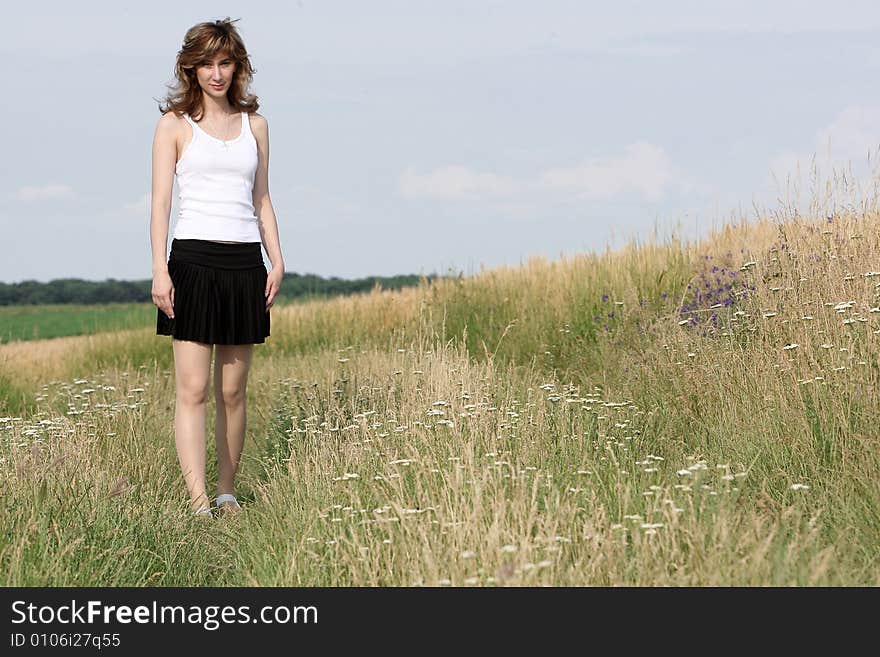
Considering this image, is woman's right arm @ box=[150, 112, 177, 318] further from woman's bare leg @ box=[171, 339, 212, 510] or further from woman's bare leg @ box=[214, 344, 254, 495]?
woman's bare leg @ box=[214, 344, 254, 495]

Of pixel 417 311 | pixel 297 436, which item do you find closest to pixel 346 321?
pixel 417 311

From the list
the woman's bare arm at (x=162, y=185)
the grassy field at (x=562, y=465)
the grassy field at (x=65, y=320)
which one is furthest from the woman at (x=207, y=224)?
the grassy field at (x=65, y=320)

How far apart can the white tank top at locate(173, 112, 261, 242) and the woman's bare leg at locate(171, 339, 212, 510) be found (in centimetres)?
67

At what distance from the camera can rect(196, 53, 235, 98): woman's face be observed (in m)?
5.32

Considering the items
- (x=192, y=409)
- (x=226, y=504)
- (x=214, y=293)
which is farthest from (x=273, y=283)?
(x=226, y=504)

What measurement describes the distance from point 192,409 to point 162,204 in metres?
1.21

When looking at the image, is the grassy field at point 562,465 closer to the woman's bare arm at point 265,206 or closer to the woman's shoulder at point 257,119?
the woman's bare arm at point 265,206

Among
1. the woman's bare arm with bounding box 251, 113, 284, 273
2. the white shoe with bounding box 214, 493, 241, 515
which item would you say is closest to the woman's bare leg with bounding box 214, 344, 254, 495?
the white shoe with bounding box 214, 493, 241, 515

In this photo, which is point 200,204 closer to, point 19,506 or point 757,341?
point 19,506

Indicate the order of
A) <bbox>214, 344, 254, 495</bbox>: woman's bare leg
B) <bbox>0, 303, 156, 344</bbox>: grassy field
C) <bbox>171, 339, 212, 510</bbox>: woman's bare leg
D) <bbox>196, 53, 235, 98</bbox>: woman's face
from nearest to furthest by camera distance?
1. <bbox>196, 53, 235, 98</bbox>: woman's face
2. <bbox>171, 339, 212, 510</bbox>: woman's bare leg
3. <bbox>214, 344, 254, 495</bbox>: woman's bare leg
4. <bbox>0, 303, 156, 344</bbox>: grassy field

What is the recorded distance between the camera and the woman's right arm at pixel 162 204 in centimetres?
520

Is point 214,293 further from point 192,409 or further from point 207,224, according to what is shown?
point 192,409
